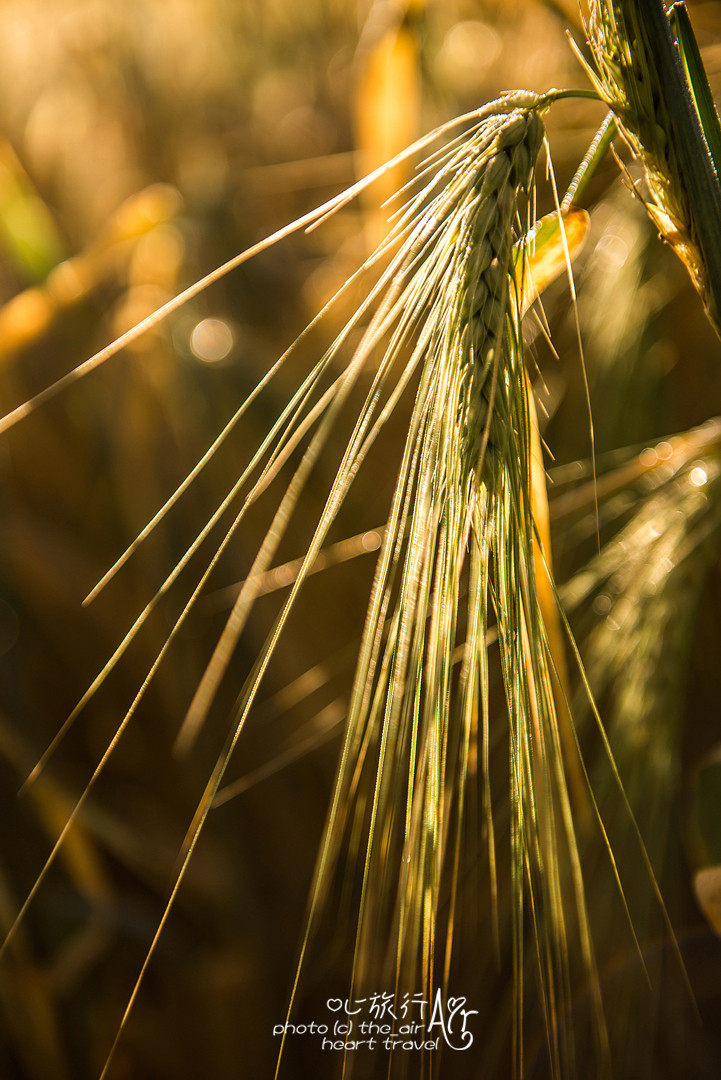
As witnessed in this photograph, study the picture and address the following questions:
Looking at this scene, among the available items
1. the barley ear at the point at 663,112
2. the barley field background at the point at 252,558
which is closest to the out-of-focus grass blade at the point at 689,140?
the barley ear at the point at 663,112

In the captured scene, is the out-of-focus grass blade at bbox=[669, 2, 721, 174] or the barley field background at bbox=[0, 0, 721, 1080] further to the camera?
the barley field background at bbox=[0, 0, 721, 1080]

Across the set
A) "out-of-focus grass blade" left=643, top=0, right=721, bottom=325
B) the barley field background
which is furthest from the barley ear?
the barley field background

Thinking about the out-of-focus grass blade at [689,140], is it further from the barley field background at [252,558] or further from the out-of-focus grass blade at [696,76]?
the barley field background at [252,558]

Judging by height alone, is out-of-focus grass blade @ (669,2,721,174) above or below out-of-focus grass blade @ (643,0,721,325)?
above

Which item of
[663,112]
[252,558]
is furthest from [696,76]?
[252,558]

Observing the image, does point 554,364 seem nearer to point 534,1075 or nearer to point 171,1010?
point 534,1075

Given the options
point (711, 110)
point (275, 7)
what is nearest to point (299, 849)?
point (711, 110)

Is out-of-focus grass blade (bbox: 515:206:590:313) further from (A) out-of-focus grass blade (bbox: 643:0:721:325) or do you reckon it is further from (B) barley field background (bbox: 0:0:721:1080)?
(B) barley field background (bbox: 0:0:721:1080)
